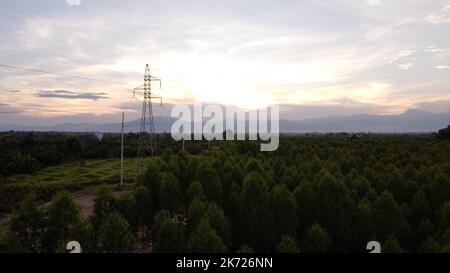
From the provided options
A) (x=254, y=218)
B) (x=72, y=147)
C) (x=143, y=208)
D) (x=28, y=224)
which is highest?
(x=72, y=147)

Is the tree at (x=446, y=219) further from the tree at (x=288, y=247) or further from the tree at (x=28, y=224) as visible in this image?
the tree at (x=28, y=224)

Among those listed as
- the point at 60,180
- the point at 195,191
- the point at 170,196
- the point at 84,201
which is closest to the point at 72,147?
the point at 60,180

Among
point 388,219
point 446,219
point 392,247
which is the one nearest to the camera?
point 392,247

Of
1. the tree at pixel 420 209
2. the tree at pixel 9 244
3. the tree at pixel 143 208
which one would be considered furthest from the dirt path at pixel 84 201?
the tree at pixel 420 209

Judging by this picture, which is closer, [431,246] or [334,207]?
[431,246]

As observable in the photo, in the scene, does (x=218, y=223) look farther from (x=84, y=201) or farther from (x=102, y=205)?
(x=84, y=201)
